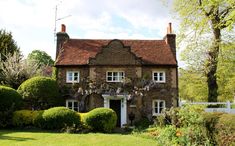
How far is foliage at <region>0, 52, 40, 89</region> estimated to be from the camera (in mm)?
31953

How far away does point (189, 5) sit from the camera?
1130 inches

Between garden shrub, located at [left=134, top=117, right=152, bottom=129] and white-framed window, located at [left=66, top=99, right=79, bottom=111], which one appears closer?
garden shrub, located at [left=134, top=117, right=152, bottom=129]

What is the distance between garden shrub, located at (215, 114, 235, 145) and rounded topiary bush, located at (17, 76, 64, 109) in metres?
19.5

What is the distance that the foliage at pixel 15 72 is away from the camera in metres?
32.0

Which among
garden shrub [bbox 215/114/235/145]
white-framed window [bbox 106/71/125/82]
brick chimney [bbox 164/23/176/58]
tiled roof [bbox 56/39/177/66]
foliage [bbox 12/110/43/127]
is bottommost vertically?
foliage [bbox 12/110/43/127]

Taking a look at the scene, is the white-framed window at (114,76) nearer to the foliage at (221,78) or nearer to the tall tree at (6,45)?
the foliage at (221,78)

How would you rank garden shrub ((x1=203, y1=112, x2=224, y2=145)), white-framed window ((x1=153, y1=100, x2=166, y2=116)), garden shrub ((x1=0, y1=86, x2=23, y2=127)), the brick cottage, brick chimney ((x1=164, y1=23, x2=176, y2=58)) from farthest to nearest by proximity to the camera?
brick chimney ((x1=164, y1=23, x2=176, y2=58)) < white-framed window ((x1=153, y1=100, x2=166, y2=116)) < the brick cottage < garden shrub ((x1=0, y1=86, x2=23, y2=127)) < garden shrub ((x1=203, y1=112, x2=224, y2=145))

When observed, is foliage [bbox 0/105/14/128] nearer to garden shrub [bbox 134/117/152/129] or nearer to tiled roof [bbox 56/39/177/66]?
tiled roof [bbox 56/39/177/66]

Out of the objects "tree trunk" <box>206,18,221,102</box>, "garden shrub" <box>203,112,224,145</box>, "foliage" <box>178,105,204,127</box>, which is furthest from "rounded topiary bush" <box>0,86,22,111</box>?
"garden shrub" <box>203,112,224,145</box>

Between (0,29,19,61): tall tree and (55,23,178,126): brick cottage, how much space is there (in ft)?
31.3

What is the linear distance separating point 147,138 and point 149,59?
1249 cm

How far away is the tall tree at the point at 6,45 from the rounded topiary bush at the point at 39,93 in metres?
10.2

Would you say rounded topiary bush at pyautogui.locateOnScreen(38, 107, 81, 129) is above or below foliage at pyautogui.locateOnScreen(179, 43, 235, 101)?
below

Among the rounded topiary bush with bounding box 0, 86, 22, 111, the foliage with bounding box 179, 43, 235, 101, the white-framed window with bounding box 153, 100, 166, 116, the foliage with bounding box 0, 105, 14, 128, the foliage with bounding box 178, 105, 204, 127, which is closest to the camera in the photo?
the foliage with bounding box 178, 105, 204, 127
